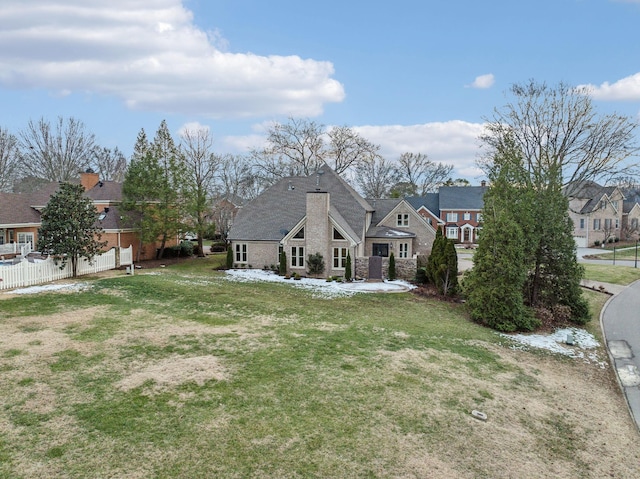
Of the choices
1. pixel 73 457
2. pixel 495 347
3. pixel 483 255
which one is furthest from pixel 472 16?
pixel 73 457

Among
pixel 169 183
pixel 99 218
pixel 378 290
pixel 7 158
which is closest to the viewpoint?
pixel 378 290

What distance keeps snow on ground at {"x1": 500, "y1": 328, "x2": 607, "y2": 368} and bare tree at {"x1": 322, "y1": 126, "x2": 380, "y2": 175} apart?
3152cm

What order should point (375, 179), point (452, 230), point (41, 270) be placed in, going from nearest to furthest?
point (41, 270)
point (452, 230)
point (375, 179)

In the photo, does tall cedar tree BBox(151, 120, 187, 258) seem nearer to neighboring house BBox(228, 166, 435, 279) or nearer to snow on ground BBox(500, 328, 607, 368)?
neighboring house BBox(228, 166, 435, 279)

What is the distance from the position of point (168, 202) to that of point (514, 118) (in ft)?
85.3

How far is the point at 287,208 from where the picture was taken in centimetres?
3056

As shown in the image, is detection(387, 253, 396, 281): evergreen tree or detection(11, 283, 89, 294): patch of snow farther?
detection(387, 253, 396, 281): evergreen tree

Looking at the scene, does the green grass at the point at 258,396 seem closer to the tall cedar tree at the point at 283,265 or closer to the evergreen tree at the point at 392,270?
the tall cedar tree at the point at 283,265

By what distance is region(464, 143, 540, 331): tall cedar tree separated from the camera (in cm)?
1850

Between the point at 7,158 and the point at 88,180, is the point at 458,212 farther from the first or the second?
the point at 7,158

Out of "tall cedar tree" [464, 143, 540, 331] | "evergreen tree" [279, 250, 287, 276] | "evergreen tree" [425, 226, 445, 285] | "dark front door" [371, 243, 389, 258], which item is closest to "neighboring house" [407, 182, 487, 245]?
"dark front door" [371, 243, 389, 258]

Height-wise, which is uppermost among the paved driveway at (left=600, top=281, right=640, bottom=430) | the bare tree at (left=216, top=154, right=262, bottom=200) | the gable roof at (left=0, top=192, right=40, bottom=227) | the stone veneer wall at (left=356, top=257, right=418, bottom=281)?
the bare tree at (left=216, top=154, right=262, bottom=200)

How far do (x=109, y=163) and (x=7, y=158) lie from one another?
53.5 feet

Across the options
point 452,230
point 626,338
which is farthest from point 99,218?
point 452,230
